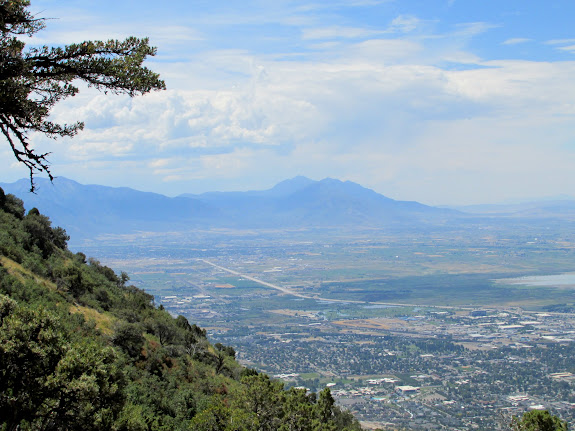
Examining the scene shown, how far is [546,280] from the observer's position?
133625mm

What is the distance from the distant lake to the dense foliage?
110 meters

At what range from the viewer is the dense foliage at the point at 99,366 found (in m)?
10.8

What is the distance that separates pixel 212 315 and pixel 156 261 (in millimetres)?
78185

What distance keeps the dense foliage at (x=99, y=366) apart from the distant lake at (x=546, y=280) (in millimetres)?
110432

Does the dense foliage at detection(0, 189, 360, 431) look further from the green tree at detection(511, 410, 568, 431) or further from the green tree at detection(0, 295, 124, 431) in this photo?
the green tree at detection(511, 410, 568, 431)

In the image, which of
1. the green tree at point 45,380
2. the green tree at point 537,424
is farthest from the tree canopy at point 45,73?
the green tree at point 537,424

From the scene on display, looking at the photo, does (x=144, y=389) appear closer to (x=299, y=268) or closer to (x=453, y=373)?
(x=453, y=373)

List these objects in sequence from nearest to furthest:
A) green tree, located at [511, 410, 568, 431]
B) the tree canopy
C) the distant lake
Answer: the tree canopy → green tree, located at [511, 410, 568, 431] → the distant lake

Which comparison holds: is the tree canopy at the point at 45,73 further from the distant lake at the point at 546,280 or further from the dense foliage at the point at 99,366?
the distant lake at the point at 546,280

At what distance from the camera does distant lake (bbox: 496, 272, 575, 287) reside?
12746 centimetres

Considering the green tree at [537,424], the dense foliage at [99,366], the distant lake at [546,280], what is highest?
the dense foliage at [99,366]

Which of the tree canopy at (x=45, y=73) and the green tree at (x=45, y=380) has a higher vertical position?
the tree canopy at (x=45, y=73)

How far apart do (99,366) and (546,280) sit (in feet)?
459

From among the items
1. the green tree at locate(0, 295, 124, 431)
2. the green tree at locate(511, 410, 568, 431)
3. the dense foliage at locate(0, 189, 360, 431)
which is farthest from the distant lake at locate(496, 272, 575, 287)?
the green tree at locate(0, 295, 124, 431)
